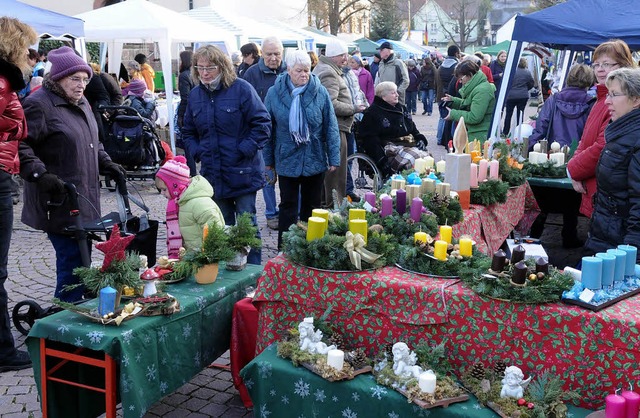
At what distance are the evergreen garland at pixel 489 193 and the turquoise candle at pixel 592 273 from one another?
2089mm

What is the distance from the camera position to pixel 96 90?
918 centimetres

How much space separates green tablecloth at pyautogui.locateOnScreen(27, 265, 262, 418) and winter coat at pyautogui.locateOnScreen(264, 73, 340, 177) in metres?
2.20

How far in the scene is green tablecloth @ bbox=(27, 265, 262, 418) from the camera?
2.91 m

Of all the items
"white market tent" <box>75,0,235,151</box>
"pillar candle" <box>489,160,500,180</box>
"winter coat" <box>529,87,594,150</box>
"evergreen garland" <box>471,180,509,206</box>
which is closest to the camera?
"evergreen garland" <box>471,180,509,206</box>

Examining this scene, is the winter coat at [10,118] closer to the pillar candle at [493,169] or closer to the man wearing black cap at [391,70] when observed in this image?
the pillar candle at [493,169]

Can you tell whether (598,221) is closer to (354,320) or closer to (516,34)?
(354,320)

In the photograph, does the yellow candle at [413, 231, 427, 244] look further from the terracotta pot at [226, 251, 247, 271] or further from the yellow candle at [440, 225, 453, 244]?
the terracotta pot at [226, 251, 247, 271]

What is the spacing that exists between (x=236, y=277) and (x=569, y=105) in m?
4.95

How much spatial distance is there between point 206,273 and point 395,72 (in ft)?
31.9

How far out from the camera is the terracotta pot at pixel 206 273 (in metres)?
3.54

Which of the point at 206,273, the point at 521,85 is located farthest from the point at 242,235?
the point at 521,85

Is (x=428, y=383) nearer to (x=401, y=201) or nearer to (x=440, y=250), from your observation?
(x=440, y=250)

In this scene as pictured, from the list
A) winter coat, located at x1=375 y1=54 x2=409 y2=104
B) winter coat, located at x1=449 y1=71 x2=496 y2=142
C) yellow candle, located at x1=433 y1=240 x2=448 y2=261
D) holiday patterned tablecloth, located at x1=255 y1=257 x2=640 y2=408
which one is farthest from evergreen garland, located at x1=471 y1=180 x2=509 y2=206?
winter coat, located at x1=375 y1=54 x2=409 y2=104

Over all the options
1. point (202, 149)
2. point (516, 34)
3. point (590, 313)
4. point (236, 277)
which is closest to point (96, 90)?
point (202, 149)
